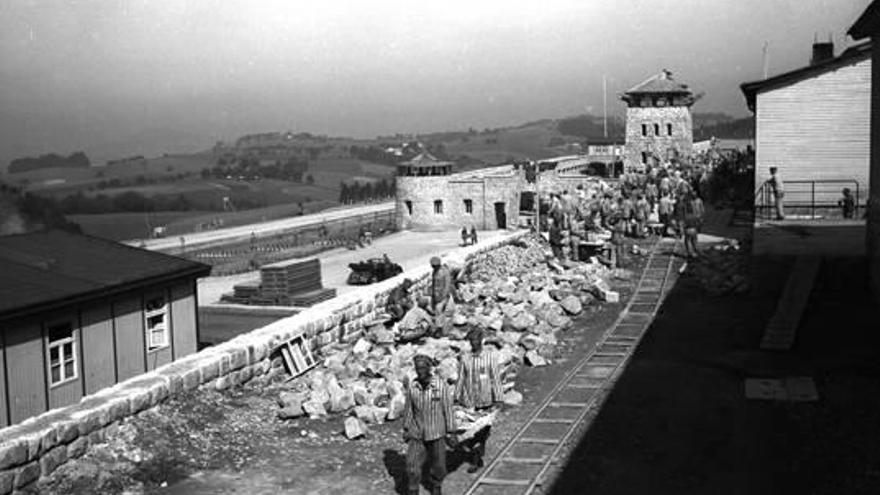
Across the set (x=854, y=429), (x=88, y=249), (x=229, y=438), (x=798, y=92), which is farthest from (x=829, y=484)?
(x=798, y=92)

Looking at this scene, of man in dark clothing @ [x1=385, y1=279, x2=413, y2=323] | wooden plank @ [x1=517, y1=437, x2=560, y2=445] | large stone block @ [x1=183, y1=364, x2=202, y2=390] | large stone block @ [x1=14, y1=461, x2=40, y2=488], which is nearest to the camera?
large stone block @ [x1=14, y1=461, x2=40, y2=488]

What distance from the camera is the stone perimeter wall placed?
355 inches

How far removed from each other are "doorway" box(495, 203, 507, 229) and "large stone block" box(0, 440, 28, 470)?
54034 mm

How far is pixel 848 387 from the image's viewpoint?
13.4 meters

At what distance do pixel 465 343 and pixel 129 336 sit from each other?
23.3ft

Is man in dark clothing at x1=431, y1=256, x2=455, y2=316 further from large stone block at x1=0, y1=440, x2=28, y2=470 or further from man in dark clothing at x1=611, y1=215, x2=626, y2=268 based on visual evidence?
large stone block at x1=0, y1=440, x2=28, y2=470

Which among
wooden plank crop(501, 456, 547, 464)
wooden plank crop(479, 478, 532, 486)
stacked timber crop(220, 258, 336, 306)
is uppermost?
wooden plank crop(501, 456, 547, 464)

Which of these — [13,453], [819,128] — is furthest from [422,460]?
[819,128]

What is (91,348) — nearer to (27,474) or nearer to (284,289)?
(27,474)

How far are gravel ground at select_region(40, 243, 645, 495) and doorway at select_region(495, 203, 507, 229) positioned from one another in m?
49.3

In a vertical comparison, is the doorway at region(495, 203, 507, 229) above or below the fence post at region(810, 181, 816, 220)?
below

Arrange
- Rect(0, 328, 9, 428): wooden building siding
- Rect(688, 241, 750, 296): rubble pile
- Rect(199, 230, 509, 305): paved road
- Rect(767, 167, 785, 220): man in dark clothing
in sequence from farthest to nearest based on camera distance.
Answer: Rect(199, 230, 509, 305): paved road → Rect(767, 167, 785, 220): man in dark clothing → Rect(688, 241, 750, 296): rubble pile → Rect(0, 328, 9, 428): wooden building siding

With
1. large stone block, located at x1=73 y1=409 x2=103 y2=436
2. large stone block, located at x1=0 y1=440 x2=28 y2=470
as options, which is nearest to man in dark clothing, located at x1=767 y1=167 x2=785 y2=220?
large stone block, located at x1=73 y1=409 x2=103 y2=436

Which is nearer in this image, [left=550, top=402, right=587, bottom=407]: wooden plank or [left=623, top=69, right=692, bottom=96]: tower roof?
[left=550, top=402, right=587, bottom=407]: wooden plank
